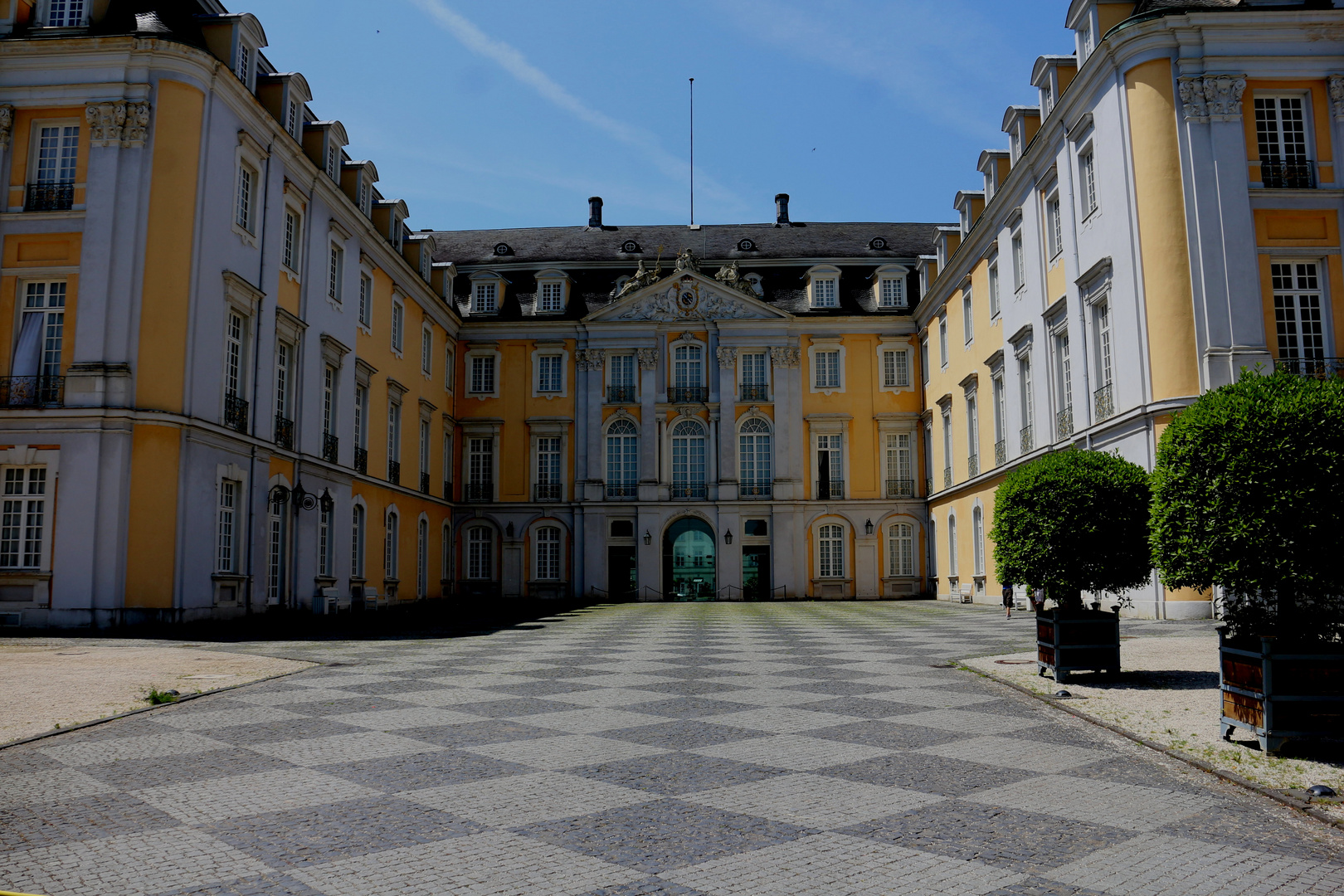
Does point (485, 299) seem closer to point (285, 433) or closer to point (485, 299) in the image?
point (485, 299)

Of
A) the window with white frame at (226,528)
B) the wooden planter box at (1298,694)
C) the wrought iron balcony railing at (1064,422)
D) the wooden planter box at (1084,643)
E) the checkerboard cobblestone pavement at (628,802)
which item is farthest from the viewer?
the wrought iron balcony railing at (1064,422)

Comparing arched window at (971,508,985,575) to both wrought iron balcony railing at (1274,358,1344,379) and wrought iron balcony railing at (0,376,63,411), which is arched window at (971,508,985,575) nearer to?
wrought iron balcony railing at (1274,358,1344,379)

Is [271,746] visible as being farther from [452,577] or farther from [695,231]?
[695,231]

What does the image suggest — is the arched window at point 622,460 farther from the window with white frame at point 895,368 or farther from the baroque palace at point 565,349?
the window with white frame at point 895,368

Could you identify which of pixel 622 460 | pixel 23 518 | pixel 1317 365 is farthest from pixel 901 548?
pixel 23 518

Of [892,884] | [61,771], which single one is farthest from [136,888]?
Answer: [892,884]

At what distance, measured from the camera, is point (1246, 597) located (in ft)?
25.4

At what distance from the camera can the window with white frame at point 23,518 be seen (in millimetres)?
18156

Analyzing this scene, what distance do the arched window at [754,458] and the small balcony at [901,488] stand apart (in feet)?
14.7

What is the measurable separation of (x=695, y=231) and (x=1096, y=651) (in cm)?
3601

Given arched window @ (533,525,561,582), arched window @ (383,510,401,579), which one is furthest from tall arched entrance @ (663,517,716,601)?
arched window @ (383,510,401,579)

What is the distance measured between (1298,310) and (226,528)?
21823 mm

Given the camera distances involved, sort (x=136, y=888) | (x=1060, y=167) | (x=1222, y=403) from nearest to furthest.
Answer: (x=136, y=888) < (x=1222, y=403) < (x=1060, y=167)

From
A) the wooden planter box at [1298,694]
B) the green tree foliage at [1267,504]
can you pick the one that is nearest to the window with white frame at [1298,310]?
the green tree foliage at [1267,504]
